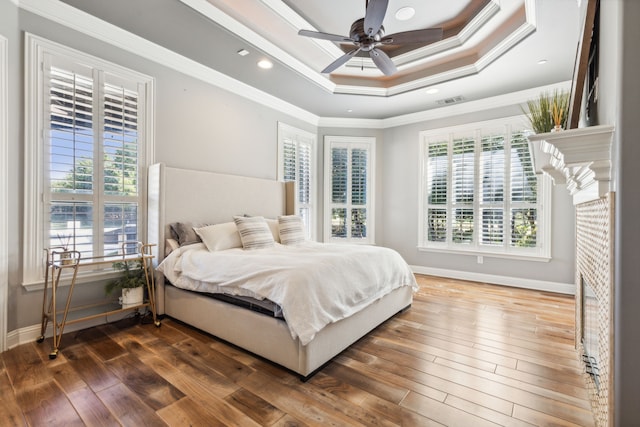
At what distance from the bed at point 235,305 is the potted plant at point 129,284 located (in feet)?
0.56

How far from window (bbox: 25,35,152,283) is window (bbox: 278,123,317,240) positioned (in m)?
2.13

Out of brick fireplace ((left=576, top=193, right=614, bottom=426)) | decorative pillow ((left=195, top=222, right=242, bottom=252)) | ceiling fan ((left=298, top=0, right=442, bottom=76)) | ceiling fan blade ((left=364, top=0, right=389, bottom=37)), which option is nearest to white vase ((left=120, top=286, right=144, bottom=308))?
decorative pillow ((left=195, top=222, right=242, bottom=252))

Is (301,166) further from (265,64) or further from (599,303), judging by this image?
(599,303)

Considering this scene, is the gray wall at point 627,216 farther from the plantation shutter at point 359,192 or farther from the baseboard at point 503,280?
the plantation shutter at point 359,192

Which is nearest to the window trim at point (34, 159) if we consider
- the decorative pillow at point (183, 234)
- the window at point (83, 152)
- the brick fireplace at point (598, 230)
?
the window at point (83, 152)

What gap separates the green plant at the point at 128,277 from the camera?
2808 millimetres

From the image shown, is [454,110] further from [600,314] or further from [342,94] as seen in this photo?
[600,314]

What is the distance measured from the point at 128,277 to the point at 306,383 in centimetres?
204

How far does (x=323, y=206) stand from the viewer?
18.4 ft

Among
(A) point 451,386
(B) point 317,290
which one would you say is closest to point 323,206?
(B) point 317,290

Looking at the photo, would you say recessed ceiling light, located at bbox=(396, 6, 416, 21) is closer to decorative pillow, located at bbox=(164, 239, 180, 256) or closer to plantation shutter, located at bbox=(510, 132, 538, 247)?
plantation shutter, located at bbox=(510, 132, 538, 247)

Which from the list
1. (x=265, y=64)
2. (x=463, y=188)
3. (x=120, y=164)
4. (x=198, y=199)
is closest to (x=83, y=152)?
(x=120, y=164)

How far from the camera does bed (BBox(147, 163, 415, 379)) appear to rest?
2.05 meters

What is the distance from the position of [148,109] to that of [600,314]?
3985 millimetres
